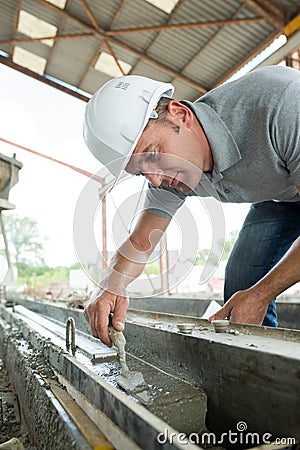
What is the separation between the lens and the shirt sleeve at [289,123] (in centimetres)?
131

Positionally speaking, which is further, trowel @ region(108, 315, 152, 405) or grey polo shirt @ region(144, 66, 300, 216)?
grey polo shirt @ region(144, 66, 300, 216)

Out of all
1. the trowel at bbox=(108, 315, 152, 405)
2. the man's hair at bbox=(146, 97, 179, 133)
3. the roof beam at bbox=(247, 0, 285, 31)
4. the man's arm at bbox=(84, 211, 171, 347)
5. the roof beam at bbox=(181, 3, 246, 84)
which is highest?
the roof beam at bbox=(181, 3, 246, 84)

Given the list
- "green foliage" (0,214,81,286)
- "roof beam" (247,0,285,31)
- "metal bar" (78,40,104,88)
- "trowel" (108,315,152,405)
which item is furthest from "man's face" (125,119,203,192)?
"green foliage" (0,214,81,286)

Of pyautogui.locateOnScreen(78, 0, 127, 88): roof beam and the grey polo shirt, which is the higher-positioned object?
pyautogui.locateOnScreen(78, 0, 127, 88): roof beam

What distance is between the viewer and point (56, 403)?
0.94m

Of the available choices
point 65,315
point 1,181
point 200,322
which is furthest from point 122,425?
point 1,181

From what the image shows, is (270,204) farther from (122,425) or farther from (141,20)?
(141,20)

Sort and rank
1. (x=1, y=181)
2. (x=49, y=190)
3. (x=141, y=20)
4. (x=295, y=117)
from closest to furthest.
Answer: (x=295, y=117) < (x=1, y=181) < (x=141, y=20) < (x=49, y=190)

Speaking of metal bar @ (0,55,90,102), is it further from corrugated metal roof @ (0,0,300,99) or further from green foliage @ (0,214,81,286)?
green foliage @ (0,214,81,286)

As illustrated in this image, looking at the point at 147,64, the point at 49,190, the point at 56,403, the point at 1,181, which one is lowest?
the point at 56,403

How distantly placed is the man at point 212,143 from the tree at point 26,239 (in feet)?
55.9

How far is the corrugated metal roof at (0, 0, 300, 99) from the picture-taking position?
603 cm

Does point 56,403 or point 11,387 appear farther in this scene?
point 11,387

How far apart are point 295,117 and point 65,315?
193cm
